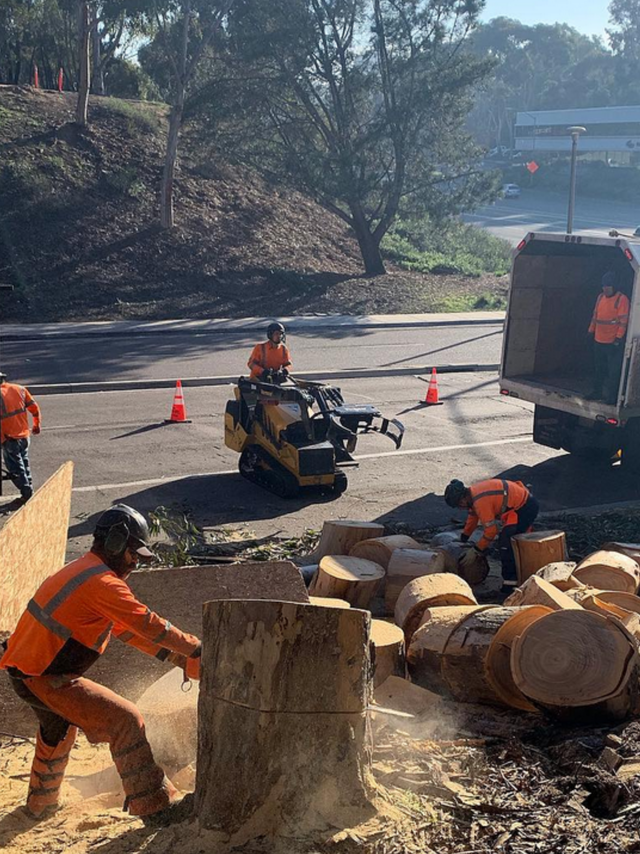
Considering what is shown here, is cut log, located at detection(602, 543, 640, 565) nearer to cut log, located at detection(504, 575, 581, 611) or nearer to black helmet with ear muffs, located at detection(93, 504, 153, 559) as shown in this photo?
cut log, located at detection(504, 575, 581, 611)

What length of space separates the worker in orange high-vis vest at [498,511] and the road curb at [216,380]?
1014 centimetres

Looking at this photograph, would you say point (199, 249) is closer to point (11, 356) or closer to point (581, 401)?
point (11, 356)

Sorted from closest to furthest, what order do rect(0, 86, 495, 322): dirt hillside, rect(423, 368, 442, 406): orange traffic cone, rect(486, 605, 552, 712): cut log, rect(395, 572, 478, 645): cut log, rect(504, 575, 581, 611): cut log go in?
1. rect(486, 605, 552, 712): cut log
2. rect(504, 575, 581, 611): cut log
3. rect(395, 572, 478, 645): cut log
4. rect(423, 368, 442, 406): orange traffic cone
5. rect(0, 86, 495, 322): dirt hillside

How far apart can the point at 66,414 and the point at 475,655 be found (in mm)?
10949

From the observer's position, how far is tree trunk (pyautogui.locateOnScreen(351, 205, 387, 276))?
109 feet

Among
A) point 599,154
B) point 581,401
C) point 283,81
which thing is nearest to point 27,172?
point 283,81

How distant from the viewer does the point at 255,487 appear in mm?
12547

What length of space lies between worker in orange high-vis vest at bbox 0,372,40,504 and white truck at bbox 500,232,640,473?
666 centimetres

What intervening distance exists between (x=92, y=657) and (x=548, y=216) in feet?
193

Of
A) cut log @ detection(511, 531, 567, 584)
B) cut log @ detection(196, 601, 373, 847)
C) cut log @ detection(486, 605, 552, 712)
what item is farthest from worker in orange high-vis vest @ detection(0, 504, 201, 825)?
cut log @ detection(511, 531, 567, 584)

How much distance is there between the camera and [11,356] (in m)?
21.1

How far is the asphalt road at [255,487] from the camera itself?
11.7 meters

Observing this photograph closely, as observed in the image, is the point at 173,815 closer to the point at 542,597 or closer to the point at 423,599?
the point at 423,599

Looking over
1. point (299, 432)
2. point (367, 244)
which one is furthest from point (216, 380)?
point (367, 244)
